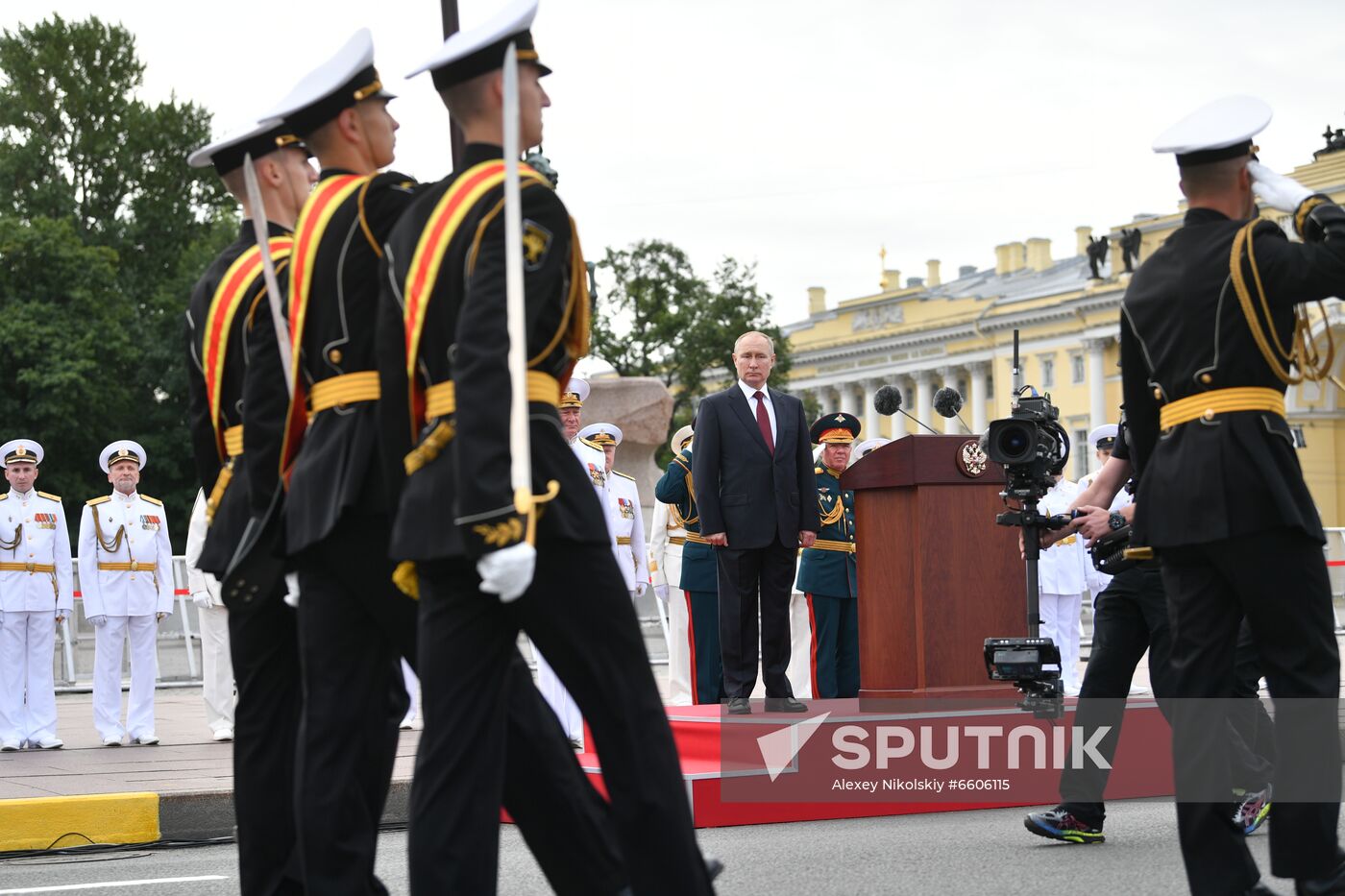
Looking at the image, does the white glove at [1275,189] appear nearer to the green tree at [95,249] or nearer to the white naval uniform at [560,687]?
the white naval uniform at [560,687]

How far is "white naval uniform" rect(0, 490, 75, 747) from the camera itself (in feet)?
44.4

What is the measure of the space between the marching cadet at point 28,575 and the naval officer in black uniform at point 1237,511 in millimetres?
9771

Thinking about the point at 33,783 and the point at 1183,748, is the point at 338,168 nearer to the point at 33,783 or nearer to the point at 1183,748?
the point at 1183,748

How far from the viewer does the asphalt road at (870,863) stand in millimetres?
6445

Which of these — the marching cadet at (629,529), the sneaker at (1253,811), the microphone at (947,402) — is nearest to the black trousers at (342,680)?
the sneaker at (1253,811)

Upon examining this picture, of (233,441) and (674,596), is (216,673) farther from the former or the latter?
(233,441)

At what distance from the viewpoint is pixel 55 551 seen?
13688mm

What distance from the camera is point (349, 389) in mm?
4867

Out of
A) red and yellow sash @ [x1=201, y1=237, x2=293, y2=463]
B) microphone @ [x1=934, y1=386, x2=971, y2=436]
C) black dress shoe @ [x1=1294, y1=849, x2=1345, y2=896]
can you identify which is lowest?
black dress shoe @ [x1=1294, y1=849, x2=1345, y2=896]

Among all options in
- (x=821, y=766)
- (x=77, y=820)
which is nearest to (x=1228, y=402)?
(x=821, y=766)

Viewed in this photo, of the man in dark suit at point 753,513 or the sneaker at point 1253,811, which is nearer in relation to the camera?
the sneaker at point 1253,811

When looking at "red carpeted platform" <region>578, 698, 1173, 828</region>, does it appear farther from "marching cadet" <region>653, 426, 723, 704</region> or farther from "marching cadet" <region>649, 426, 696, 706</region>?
"marching cadet" <region>649, 426, 696, 706</region>

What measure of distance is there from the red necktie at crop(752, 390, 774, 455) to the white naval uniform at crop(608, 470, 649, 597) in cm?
296

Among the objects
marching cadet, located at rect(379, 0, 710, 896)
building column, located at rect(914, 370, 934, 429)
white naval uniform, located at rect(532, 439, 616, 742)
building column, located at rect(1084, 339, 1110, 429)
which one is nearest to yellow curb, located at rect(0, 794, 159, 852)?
white naval uniform, located at rect(532, 439, 616, 742)
